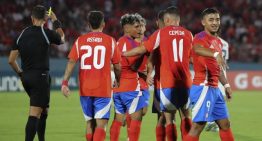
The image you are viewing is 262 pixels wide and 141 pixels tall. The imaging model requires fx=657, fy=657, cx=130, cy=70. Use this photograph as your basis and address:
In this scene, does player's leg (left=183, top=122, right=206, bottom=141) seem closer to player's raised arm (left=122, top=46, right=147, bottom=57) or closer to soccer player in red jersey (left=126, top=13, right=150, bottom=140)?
player's raised arm (left=122, top=46, right=147, bottom=57)

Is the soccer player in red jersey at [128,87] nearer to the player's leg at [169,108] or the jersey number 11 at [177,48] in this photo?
the player's leg at [169,108]

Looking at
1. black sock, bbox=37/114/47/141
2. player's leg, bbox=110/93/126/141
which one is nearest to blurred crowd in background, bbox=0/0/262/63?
black sock, bbox=37/114/47/141

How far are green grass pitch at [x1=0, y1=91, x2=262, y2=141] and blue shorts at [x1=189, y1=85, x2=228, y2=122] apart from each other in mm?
3209

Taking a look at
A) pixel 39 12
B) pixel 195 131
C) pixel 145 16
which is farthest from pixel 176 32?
pixel 145 16

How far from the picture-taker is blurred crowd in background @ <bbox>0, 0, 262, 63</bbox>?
2711cm

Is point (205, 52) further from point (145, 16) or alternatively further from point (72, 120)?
point (145, 16)

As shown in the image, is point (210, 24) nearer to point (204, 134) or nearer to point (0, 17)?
point (204, 134)

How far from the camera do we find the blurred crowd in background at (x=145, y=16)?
88.9 feet

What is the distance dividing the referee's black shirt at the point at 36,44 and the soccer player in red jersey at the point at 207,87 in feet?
7.27

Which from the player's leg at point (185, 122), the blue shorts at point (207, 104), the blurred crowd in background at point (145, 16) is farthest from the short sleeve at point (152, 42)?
the blurred crowd in background at point (145, 16)

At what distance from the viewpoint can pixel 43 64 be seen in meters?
9.62

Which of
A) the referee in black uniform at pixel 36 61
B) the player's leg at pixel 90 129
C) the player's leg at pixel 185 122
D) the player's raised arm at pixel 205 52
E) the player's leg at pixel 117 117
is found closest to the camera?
the player's raised arm at pixel 205 52

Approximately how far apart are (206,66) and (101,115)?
155cm

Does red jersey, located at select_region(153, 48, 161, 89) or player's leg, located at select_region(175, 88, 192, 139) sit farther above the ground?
red jersey, located at select_region(153, 48, 161, 89)
